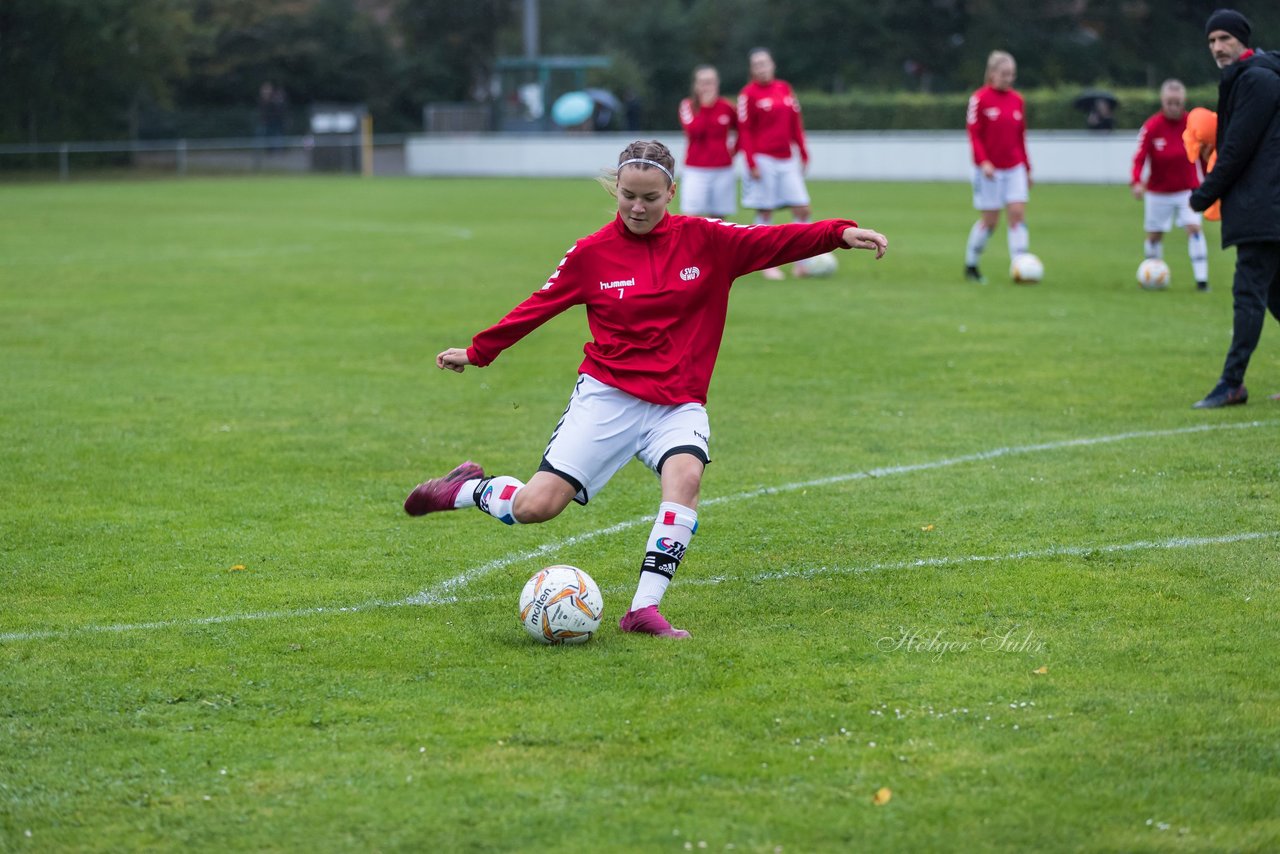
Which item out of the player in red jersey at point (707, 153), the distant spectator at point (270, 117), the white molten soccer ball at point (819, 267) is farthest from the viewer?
the distant spectator at point (270, 117)

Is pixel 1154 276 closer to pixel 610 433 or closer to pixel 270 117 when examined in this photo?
pixel 610 433

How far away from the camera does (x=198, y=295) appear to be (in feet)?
53.1

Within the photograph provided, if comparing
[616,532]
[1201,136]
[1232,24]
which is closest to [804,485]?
[616,532]

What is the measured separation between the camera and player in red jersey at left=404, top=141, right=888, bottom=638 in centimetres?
575

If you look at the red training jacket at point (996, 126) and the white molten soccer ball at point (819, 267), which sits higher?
the red training jacket at point (996, 126)

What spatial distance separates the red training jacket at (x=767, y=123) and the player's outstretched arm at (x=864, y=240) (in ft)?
41.7

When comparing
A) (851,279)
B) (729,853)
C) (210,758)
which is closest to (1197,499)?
(729,853)

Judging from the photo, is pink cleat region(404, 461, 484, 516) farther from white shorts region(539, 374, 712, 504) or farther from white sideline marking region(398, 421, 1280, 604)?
white shorts region(539, 374, 712, 504)

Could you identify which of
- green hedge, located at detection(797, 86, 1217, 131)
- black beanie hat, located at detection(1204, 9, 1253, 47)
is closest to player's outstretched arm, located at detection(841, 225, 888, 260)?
black beanie hat, located at detection(1204, 9, 1253, 47)

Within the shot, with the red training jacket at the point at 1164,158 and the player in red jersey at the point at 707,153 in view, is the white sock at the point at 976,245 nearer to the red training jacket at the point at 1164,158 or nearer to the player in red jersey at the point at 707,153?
the red training jacket at the point at 1164,158

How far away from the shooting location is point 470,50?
6234 cm

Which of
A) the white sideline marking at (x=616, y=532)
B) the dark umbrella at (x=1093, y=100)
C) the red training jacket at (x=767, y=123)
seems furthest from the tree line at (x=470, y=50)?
the white sideline marking at (x=616, y=532)

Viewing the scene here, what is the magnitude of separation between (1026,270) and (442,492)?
11.7m

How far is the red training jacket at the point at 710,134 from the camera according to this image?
18.8 metres
